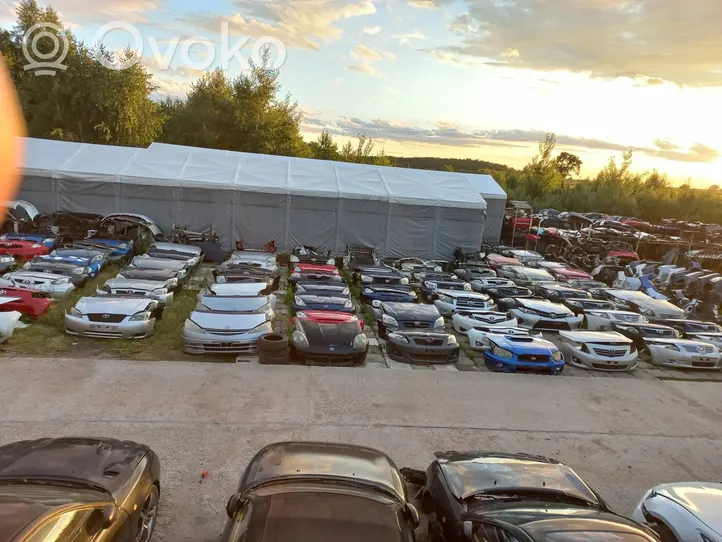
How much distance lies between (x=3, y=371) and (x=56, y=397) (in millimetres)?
1427

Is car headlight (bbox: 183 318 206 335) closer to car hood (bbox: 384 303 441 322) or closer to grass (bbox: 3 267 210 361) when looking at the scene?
grass (bbox: 3 267 210 361)

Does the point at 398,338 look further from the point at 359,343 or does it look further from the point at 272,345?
the point at 272,345

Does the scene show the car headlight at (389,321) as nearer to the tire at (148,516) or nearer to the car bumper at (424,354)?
the car bumper at (424,354)

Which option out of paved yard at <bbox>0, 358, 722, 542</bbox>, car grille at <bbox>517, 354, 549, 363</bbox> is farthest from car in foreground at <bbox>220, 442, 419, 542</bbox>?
car grille at <bbox>517, 354, 549, 363</bbox>

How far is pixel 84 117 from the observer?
36.3 meters

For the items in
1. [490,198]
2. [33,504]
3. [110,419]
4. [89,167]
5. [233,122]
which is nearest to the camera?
[33,504]

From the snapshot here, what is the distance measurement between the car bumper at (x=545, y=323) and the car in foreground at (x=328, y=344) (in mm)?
4572

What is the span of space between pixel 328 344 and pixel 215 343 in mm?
1982

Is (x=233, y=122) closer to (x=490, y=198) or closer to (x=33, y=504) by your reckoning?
(x=490, y=198)

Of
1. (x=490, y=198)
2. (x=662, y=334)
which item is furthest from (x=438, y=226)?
(x=662, y=334)

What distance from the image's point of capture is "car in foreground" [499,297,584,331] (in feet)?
38.3

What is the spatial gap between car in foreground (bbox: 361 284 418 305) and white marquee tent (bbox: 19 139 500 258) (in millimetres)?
8590

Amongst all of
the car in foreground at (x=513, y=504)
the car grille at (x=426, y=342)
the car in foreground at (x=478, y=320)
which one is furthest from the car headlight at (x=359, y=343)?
the car in foreground at (x=513, y=504)

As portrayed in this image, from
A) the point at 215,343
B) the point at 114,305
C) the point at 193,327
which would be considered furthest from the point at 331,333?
the point at 114,305
